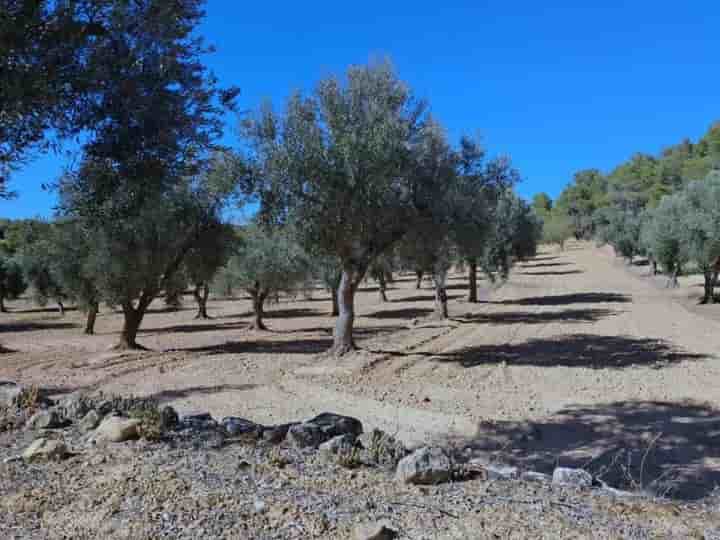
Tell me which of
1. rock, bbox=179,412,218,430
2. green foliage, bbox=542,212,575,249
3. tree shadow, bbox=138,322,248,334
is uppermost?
green foliage, bbox=542,212,575,249

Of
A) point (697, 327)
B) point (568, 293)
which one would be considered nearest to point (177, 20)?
point (697, 327)

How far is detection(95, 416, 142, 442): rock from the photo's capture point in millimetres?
6031

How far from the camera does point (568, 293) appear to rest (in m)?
43.7

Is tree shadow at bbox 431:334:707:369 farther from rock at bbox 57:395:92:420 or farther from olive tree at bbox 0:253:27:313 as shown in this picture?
olive tree at bbox 0:253:27:313

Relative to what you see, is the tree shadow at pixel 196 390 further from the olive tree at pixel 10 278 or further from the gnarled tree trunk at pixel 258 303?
the olive tree at pixel 10 278

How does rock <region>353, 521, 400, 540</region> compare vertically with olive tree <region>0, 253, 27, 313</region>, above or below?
below

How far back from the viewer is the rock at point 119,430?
19.8 ft

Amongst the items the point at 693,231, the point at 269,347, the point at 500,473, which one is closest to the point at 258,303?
the point at 269,347

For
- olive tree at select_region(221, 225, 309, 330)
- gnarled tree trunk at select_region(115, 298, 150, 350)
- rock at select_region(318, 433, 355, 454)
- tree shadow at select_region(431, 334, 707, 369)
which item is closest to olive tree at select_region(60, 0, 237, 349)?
rock at select_region(318, 433, 355, 454)

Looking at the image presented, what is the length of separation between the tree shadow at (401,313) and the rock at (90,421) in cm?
2469

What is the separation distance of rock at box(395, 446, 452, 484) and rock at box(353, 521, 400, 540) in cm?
103

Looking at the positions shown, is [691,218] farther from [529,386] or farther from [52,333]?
[52,333]

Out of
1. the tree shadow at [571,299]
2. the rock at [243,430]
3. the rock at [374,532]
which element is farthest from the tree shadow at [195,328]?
the rock at [374,532]

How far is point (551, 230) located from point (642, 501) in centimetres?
13332
